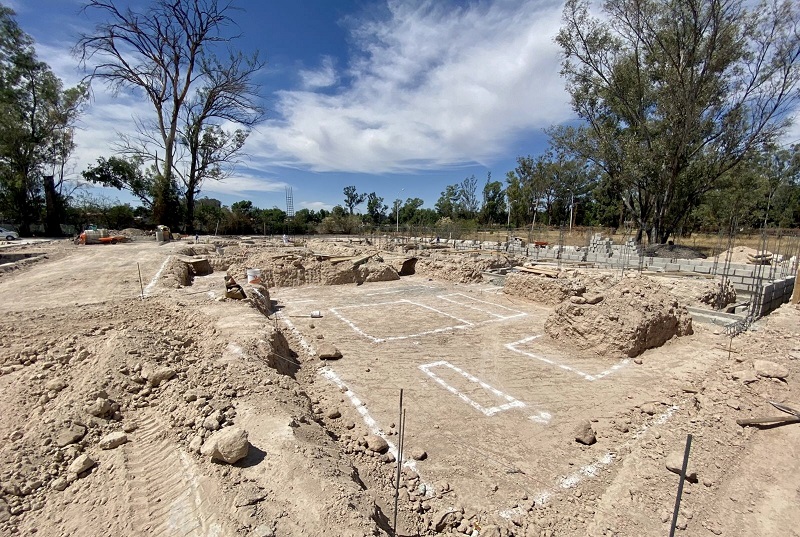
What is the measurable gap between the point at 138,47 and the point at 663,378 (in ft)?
141

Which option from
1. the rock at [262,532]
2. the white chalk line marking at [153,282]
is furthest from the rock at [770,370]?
the white chalk line marking at [153,282]

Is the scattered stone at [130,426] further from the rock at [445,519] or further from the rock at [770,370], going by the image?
the rock at [770,370]

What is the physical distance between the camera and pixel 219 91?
3481 cm

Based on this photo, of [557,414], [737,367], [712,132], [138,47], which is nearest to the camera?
[557,414]

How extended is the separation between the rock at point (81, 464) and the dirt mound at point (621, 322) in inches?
317

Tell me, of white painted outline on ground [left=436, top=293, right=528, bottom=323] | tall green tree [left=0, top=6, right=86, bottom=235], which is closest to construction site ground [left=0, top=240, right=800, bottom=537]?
white painted outline on ground [left=436, top=293, right=528, bottom=323]

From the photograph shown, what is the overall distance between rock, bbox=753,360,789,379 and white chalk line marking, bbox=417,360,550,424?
12.1 feet

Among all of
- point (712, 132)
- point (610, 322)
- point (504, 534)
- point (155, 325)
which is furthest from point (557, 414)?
point (712, 132)

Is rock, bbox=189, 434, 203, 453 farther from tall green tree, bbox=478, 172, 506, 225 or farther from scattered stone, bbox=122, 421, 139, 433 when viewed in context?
tall green tree, bbox=478, 172, 506, 225

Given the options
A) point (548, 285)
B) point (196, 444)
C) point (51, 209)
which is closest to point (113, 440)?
point (196, 444)

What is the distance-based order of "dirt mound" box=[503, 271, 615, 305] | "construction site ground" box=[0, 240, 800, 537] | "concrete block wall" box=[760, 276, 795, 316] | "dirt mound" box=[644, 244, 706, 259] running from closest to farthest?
"construction site ground" box=[0, 240, 800, 537]
"concrete block wall" box=[760, 276, 795, 316]
"dirt mound" box=[503, 271, 615, 305]
"dirt mound" box=[644, 244, 706, 259]

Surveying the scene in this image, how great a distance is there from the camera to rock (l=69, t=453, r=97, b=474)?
2.91 m

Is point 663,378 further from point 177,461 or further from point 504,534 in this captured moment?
point 177,461

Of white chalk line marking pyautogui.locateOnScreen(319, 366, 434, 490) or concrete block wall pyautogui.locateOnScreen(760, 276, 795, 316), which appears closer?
white chalk line marking pyautogui.locateOnScreen(319, 366, 434, 490)
